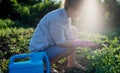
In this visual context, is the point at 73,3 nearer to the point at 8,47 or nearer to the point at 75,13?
the point at 75,13

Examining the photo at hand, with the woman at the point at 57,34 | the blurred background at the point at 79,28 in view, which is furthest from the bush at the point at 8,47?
the woman at the point at 57,34

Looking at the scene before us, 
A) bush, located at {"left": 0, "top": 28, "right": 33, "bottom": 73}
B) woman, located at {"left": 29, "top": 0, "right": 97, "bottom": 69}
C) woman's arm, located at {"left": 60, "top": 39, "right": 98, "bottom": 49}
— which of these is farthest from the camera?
bush, located at {"left": 0, "top": 28, "right": 33, "bottom": 73}

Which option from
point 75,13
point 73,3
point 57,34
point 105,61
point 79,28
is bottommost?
point 105,61

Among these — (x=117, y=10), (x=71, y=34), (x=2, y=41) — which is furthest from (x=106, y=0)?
(x=71, y=34)

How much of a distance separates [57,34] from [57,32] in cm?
3

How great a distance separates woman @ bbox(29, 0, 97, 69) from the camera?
4.66 metres

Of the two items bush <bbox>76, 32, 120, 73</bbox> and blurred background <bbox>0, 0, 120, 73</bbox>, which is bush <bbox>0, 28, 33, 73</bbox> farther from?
bush <bbox>76, 32, 120, 73</bbox>

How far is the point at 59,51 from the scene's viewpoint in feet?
16.3

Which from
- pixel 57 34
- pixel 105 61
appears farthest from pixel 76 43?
pixel 105 61

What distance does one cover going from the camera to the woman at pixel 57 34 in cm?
466

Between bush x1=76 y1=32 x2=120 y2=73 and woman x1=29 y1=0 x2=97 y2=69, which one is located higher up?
woman x1=29 y1=0 x2=97 y2=69

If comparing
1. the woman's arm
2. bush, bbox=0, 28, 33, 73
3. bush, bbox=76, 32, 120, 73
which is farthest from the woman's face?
bush, bbox=0, 28, 33, 73

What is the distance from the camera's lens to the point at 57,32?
15.6 ft

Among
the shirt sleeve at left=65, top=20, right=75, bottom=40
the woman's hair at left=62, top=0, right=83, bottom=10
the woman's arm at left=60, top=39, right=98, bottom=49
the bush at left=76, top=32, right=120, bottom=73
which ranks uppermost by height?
the woman's hair at left=62, top=0, right=83, bottom=10
